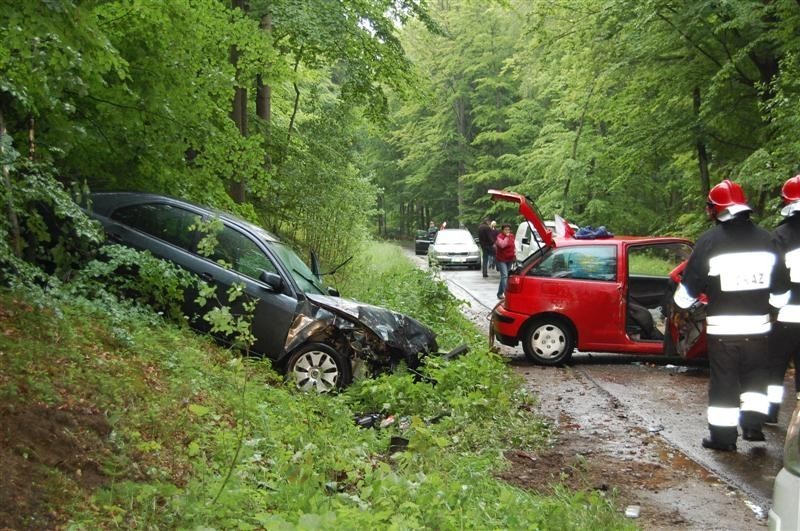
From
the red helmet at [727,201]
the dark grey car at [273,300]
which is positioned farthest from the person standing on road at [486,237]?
the red helmet at [727,201]

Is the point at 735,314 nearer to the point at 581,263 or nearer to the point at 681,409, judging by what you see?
the point at 681,409

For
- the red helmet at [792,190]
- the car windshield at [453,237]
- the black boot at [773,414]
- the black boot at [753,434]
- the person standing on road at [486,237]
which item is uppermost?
the car windshield at [453,237]

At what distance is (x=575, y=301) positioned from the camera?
10.4 m

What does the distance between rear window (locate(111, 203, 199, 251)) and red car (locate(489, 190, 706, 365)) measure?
4.06 metres

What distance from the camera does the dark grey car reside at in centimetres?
809

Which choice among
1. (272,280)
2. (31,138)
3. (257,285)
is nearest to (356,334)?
(272,280)

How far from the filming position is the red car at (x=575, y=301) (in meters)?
10.2

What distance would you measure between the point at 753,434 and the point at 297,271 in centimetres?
489

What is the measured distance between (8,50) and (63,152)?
1478mm

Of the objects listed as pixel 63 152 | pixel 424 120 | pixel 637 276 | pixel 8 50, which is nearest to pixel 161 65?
pixel 63 152

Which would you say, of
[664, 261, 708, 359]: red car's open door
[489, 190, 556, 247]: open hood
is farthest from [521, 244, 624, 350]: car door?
[664, 261, 708, 359]: red car's open door

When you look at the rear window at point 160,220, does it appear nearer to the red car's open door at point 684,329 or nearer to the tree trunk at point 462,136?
the red car's open door at point 684,329

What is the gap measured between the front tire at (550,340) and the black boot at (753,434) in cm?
403

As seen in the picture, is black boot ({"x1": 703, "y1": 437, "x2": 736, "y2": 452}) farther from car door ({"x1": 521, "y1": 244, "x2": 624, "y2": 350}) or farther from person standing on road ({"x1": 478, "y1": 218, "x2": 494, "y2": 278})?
person standing on road ({"x1": 478, "y1": 218, "x2": 494, "y2": 278})
